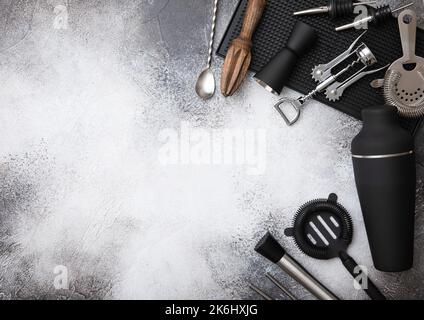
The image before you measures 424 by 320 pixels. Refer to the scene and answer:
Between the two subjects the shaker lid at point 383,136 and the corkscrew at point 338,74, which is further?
the corkscrew at point 338,74

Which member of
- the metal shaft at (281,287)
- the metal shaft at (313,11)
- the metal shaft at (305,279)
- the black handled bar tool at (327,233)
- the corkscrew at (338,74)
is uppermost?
the metal shaft at (313,11)

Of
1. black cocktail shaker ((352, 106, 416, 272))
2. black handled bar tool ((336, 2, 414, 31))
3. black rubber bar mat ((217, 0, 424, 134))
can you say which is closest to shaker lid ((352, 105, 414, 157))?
black cocktail shaker ((352, 106, 416, 272))

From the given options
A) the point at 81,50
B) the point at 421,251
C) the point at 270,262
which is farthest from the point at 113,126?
the point at 421,251

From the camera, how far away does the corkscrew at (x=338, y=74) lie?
1.26 metres

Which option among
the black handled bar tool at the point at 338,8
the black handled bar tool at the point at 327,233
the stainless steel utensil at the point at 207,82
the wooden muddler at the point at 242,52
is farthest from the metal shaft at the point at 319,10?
the black handled bar tool at the point at 327,233

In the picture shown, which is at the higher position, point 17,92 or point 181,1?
point 181,1

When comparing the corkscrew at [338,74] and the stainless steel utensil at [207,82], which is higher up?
the corkscrew at [338,74]

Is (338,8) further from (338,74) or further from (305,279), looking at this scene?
(305,279)

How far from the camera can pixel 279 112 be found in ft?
4.42

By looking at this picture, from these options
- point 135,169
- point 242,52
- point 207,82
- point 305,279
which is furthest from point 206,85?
point 305,279

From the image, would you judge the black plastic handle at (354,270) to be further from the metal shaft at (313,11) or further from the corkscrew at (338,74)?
the metal shaft at (313,11)

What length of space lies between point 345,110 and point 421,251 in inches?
16.8
